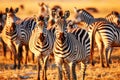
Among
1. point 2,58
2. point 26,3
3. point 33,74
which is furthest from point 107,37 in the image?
point 26,3

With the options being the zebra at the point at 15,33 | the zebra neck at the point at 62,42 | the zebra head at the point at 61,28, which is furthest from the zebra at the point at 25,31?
the zebra head at the point at 61,28

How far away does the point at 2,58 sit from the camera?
932cm

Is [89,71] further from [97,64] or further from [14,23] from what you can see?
[14,23]

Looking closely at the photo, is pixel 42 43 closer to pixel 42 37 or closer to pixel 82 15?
pixel 42 37

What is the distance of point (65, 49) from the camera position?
6.20 metres

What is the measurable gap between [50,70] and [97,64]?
115 cm

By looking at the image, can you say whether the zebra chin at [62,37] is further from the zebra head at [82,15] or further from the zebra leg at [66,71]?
the zebra head at [82,15]

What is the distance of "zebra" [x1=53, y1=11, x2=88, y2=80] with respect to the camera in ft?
19.7

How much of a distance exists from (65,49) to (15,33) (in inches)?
97.2

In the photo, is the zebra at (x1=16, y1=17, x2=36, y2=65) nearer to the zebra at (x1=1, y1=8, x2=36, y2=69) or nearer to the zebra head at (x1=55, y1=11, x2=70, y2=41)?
the zebra at (x1=1, y1=8, x2=36, y2=69)

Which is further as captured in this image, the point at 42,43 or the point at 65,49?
the point at 42,43

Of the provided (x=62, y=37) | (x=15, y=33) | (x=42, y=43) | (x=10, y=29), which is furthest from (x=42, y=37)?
(x=15, y=33)

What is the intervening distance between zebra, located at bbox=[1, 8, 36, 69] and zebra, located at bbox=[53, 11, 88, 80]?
2.02m

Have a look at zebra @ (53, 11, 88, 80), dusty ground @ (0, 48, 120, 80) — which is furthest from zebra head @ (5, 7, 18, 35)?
zebra @ (53, 11, 88, 80)
